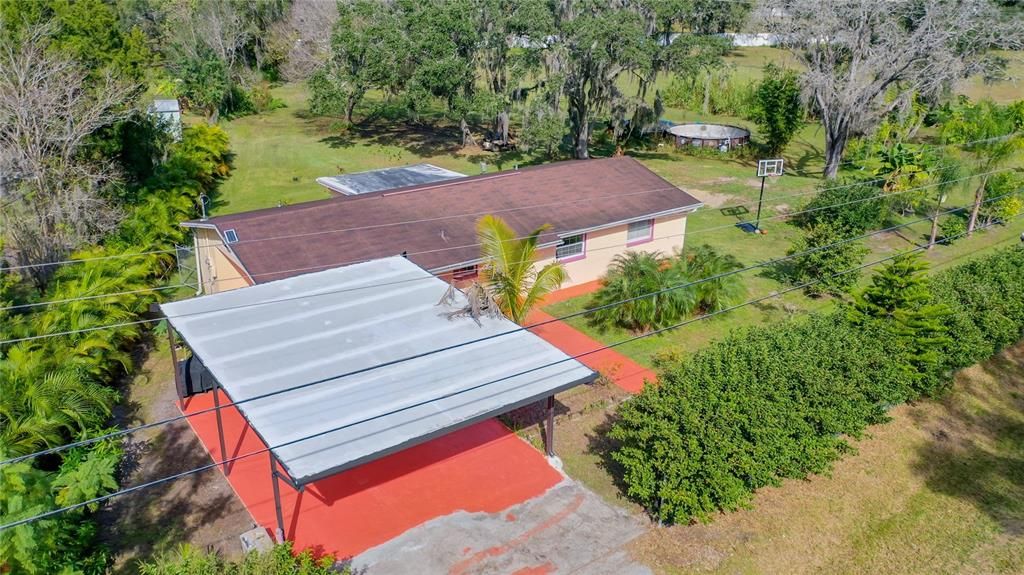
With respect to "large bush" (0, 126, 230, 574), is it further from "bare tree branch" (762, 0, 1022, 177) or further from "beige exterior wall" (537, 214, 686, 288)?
"bare tree branch" (762, 0, 1022, 177)

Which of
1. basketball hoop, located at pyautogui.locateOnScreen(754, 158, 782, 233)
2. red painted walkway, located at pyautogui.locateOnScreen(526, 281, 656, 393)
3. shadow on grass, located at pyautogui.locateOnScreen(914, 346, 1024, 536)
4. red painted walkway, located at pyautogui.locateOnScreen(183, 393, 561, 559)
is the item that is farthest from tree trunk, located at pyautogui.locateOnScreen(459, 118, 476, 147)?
shadow on grass, located at pyautogui.locateOnScreen(914, 346, 1024, 536)

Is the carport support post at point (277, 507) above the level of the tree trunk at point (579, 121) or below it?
below

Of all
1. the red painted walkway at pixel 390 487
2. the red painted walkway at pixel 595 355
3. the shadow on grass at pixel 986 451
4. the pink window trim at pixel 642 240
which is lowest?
the shadow on grass at pixel 986 451

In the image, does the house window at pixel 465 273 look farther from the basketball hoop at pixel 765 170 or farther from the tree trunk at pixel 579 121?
the tree trunk at pixel 579 121

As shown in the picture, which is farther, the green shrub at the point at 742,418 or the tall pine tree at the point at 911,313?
the tall pine tree at the point at 911,313

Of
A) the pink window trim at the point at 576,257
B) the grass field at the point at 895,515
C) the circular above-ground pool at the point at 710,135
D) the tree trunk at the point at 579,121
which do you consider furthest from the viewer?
the circular above-ground pool at the point at 710,135

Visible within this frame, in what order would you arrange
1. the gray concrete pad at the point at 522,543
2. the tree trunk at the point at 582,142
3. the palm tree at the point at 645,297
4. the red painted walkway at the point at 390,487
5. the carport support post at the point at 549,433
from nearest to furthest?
the gray concrete pad at the point at 522,543, the red painted walkway at the point at 390,487, the carport support post at the point at 549,433, the palm tree at the point at 645,297, the tree trunk at the point at 582,142

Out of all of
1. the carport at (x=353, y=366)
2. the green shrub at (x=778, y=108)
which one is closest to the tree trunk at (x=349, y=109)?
the green shrub at (x=778, y=108)
